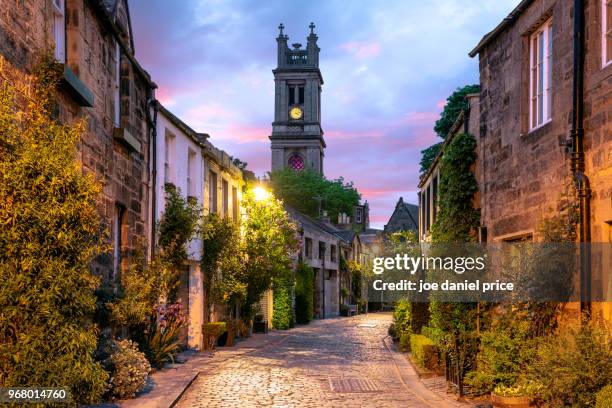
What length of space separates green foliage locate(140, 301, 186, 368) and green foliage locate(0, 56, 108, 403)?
22.7 feet

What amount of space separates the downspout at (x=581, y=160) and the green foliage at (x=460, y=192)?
5.20 metres

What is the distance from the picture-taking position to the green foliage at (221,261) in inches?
848

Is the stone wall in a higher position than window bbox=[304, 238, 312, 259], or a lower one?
higher

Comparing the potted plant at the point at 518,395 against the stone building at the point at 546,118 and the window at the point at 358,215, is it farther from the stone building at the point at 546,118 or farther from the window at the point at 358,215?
the window at the point at 358,215

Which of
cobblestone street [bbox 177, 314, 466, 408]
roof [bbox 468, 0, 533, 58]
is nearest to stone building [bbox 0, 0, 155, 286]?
cobblestone street [bbox 177, 314, 466, 408]

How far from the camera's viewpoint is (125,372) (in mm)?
10961

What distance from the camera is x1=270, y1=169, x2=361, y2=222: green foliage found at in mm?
79438

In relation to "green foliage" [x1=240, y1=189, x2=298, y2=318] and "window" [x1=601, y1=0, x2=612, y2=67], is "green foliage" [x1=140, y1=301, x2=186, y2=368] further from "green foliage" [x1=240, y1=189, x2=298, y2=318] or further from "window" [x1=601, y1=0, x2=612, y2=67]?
"window" [x1=601, y1=0, x2=612, y2=67]

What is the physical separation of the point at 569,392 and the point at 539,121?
16.5 ft

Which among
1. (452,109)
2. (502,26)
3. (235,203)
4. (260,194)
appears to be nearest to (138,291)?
(502,26)

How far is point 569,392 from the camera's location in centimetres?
857

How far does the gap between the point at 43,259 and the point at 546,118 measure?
782 centimetres

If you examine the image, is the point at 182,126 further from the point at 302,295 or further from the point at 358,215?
the point at 358,215

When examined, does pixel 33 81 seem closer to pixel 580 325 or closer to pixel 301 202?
pixel 580 325
